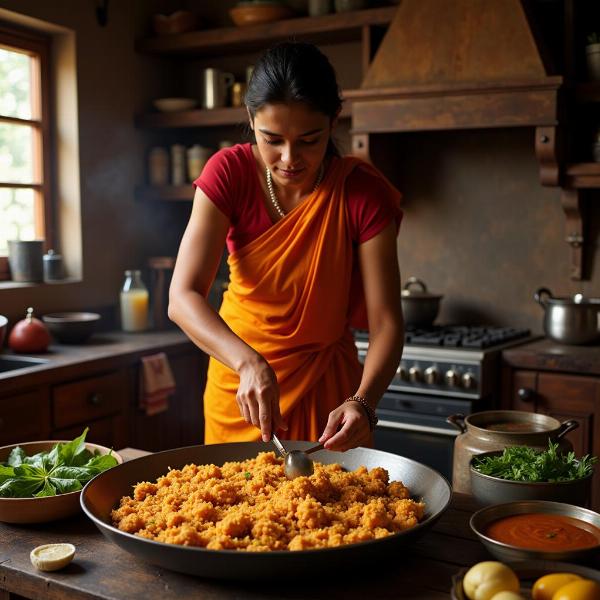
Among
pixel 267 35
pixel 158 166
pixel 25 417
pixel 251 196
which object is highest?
pixel 267 35

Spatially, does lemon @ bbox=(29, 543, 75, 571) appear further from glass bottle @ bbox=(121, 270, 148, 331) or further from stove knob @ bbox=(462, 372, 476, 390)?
glass bottle @ bbox=(121, 270, 148, 331)

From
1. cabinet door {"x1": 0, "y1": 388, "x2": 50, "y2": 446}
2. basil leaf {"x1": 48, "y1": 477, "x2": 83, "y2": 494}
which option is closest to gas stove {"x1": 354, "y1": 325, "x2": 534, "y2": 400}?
cabinet door {"x1": 0, "y1": 388, "x2": 50, "y2": 446}

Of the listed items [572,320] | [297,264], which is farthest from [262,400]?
[572,320]

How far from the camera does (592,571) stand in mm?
988

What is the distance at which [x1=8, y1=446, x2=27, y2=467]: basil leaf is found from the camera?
1470 mm

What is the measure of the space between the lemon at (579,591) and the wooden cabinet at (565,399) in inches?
75.3

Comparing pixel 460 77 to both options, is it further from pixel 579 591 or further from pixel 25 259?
pixel 579 591

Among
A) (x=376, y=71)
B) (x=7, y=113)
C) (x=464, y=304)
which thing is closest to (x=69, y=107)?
(x=7, y=113)

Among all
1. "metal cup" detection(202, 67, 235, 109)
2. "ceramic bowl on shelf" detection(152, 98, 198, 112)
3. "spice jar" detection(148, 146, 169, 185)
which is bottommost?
"spice jar" detection(148, 146, 169, 185)

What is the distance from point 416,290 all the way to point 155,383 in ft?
3.96

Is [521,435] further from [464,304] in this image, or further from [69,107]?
[69,107]

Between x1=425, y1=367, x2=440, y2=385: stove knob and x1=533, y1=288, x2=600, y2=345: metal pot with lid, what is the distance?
0.48m

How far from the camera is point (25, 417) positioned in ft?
8.64

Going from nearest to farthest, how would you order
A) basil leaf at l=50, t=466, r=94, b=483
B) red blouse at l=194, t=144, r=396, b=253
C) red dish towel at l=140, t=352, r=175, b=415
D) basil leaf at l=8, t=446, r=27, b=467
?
basil leaf at l=50, t=466, r=94, b=483 < basil leaf at l=8, t=446, r=27, b=467 < red blouse at l=194, t=144, r=396, b=253 < red dish towel at l=140, t=352, r=175, b=415
